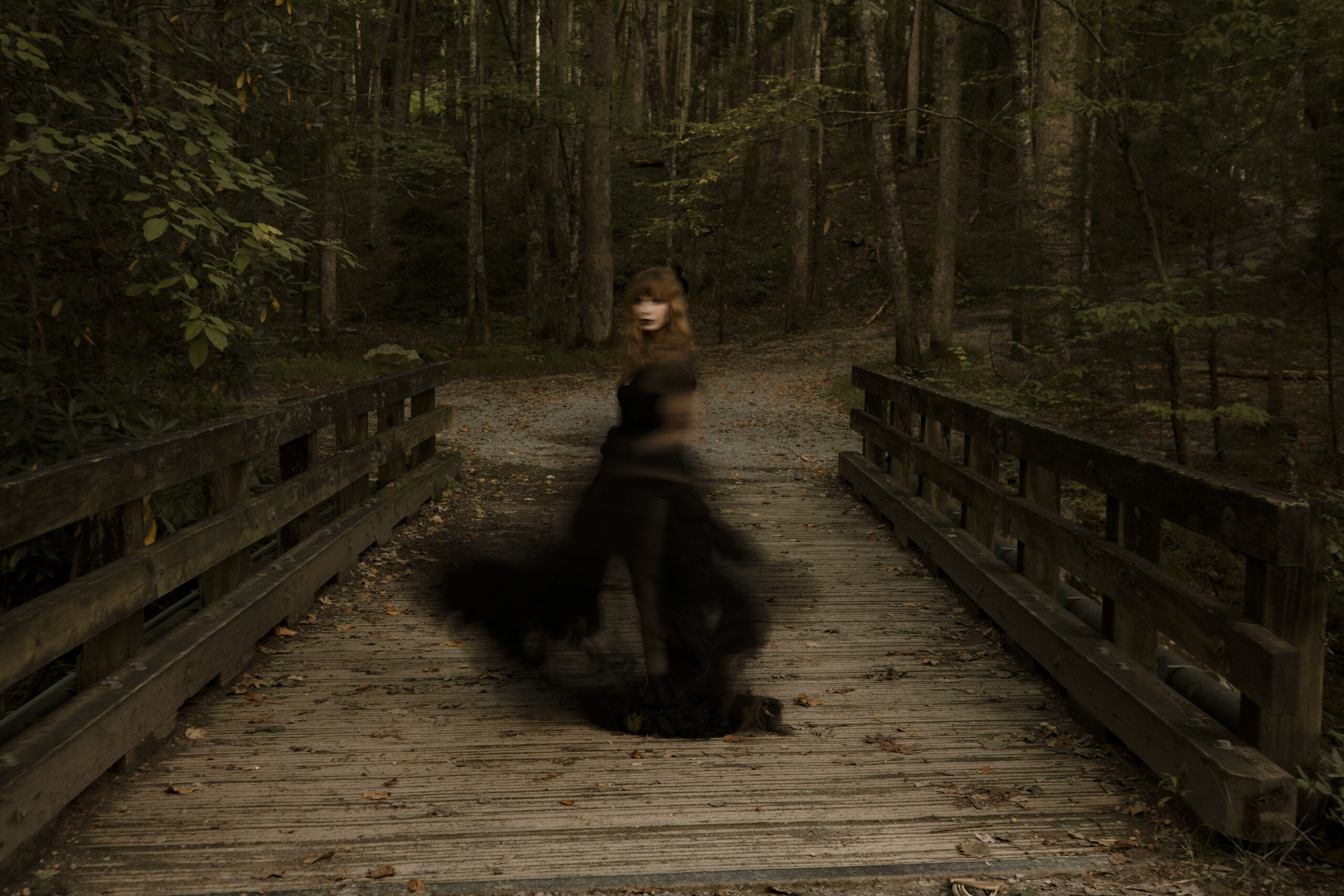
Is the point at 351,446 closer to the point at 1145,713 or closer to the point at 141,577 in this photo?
the point at 141,577

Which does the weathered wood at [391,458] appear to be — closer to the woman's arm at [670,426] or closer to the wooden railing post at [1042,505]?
the woman's arm at [670,426]

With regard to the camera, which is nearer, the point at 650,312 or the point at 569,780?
the point at 569,780

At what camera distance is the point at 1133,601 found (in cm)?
385

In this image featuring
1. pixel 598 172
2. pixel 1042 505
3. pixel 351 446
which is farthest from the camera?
pixel 598 172

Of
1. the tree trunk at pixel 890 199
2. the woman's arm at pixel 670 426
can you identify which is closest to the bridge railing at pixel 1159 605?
the woman's arm at pixel 670 426

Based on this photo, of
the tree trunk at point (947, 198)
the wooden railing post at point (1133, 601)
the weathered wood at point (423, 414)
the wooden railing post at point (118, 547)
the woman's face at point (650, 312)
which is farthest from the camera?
the tree trunk at point (947, 198)

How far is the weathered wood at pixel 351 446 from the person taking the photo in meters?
6.69

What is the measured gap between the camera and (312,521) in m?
6.07

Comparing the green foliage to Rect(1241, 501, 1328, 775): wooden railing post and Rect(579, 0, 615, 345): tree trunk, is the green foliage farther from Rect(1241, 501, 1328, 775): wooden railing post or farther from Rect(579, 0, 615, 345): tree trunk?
Rect(579, 0, 615, 345): tree trunk

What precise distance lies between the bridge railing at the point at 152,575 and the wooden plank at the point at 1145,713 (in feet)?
11.5

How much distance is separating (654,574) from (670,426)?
0.62 meters

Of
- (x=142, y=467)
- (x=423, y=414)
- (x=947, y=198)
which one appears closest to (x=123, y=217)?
(x=142, y=467)

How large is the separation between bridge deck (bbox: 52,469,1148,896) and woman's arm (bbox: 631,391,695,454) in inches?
47.5

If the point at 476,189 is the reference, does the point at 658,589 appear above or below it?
below
